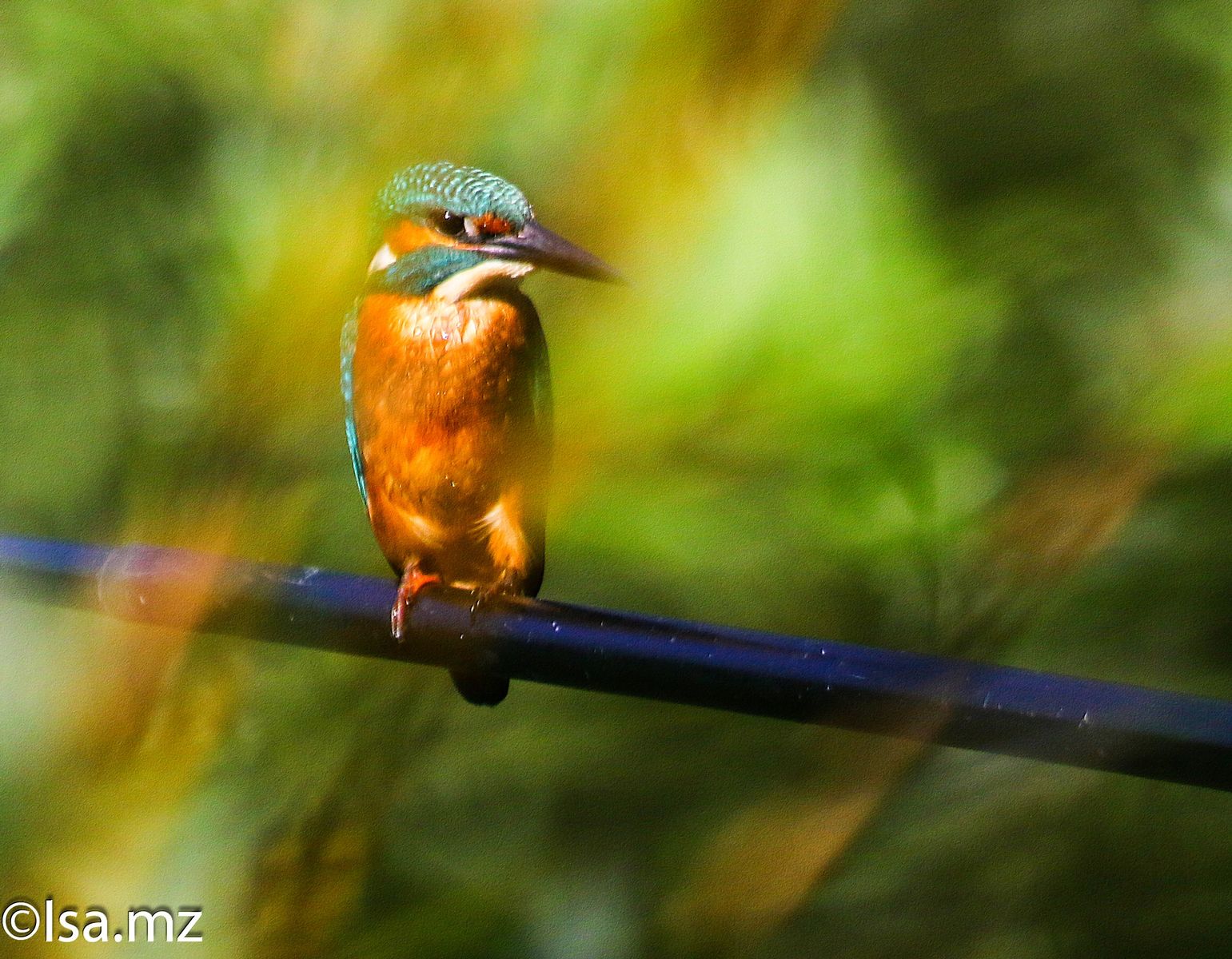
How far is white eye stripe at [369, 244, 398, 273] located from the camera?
103 centimetres

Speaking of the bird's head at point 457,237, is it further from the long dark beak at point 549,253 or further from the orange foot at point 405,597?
the orange foot at point 405,597

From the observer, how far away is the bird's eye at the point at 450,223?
3.19 feet

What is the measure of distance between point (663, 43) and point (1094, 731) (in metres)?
0.43

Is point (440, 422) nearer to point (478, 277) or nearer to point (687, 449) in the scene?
point (478, 277)

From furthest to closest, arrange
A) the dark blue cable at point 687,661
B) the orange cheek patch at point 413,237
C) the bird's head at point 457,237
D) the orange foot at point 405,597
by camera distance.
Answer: the orange cheek patch at point 413,237 → the bird's head at point 457,237 → the orange foot at point 405,597 → the dark blue cable at point 687,661

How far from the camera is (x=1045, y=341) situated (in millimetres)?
844

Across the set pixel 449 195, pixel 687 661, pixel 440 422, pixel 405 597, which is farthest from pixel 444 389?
pixel 687 661

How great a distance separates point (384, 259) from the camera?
1.03 metres

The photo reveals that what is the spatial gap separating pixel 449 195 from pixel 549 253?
4.7 inches

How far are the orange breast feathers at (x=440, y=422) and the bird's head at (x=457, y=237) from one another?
20 millimetres

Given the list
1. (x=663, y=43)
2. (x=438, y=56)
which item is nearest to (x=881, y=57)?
(x=663, y=43)

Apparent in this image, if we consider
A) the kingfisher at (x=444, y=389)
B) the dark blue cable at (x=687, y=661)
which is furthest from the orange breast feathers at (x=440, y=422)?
the dark blue cable at (x=687, y=661)

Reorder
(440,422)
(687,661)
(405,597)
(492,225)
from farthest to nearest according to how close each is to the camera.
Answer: (440,422), (492,225), (405,597), (687,661)

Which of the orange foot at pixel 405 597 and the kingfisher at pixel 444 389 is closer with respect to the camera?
the orange foot at pixel 405 597
